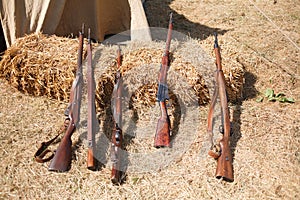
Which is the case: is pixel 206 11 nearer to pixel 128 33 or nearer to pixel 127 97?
pixel 128 33

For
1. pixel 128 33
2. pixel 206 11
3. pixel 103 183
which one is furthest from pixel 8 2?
pixel 206 11

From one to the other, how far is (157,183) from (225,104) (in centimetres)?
120

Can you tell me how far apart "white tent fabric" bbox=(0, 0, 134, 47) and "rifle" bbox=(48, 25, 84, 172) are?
1.38 metres

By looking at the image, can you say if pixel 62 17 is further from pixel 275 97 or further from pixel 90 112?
pixel 275 97

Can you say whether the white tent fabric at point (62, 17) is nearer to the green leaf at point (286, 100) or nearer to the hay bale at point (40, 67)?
the hay bale at point (40, 67)

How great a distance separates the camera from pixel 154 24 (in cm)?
768

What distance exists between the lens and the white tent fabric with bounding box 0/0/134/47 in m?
5.30

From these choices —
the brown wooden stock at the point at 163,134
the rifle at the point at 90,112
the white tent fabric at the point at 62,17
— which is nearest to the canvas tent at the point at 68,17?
the white tent fabric at the point at 62,17

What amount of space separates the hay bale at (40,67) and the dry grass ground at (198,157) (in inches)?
6.4

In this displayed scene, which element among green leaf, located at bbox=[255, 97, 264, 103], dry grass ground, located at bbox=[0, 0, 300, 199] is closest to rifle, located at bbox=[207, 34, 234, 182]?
dry grass ground, located at bbox=[0, 0, 300, 199]

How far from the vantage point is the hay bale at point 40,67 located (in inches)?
186

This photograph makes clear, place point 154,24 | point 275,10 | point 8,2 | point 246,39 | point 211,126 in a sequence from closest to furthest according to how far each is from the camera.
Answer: point 211,126
point 8,2
point 246,39
point 154,24
point 275,10

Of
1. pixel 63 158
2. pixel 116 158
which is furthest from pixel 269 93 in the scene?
pixel 63 158

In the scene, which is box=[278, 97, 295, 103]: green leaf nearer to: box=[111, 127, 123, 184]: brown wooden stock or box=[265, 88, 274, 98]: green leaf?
box=[265, 88, 274, 98]: green leaf
